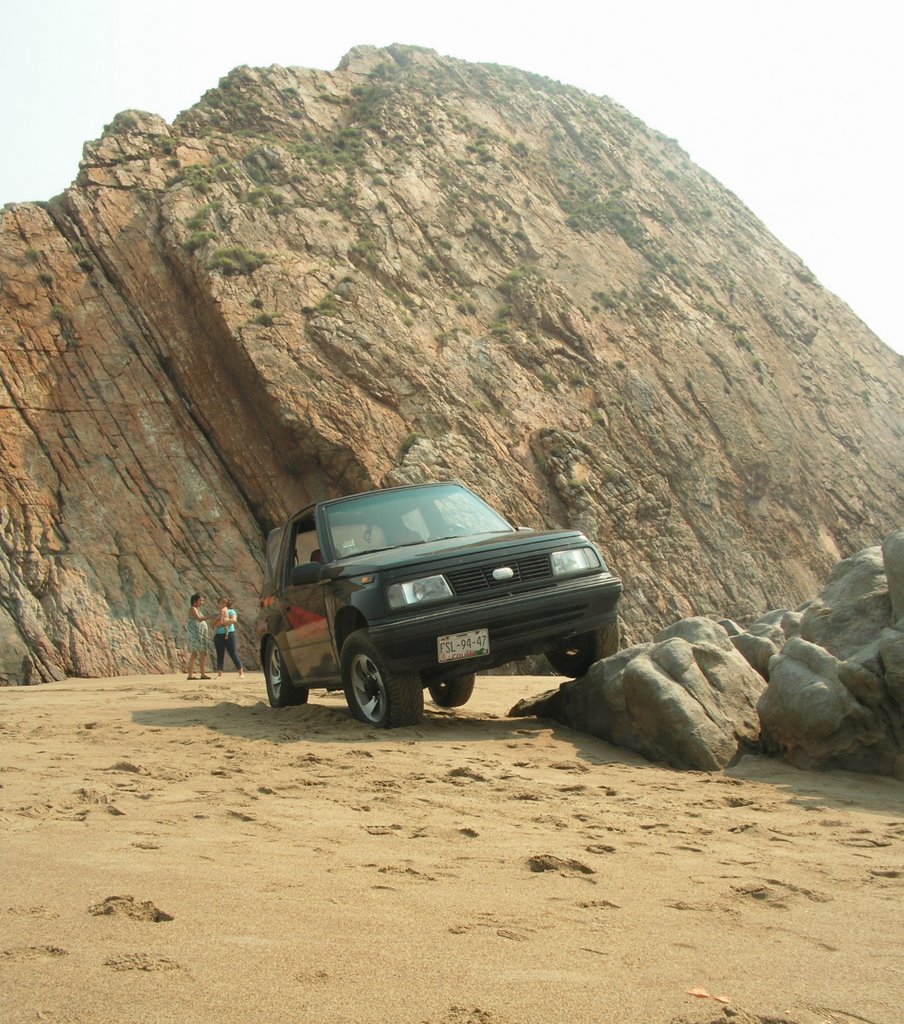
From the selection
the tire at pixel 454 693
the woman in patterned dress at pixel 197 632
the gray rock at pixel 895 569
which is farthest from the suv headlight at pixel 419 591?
the woman in patterned dress at pixel 197 632

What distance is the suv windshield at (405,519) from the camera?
27.9 feet

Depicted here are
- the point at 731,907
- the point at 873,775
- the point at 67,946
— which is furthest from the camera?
the point at 873,775

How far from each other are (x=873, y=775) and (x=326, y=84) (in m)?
33.8

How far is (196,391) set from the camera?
2416 centimetres

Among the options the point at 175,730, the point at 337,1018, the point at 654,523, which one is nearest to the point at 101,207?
the point at 654,523

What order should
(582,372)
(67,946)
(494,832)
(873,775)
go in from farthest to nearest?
1. (582,372)
2. (873,775)
3. (494,832)
4. (67,946)

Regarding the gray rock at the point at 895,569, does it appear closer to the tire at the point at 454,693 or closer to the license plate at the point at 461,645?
the license plate at the point at 461,645

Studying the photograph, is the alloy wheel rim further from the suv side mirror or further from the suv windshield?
→ the suv windshield

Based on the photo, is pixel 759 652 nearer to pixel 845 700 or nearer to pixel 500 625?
pixel 845 700

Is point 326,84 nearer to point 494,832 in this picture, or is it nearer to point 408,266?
point 408,266

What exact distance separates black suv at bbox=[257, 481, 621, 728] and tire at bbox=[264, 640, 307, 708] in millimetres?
503

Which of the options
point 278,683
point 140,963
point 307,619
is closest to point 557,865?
point 140,963

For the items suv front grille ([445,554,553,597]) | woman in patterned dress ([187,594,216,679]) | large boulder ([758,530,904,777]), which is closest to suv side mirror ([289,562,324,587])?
suv front grille ([445,554,553,597])

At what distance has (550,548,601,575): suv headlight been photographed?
7.83 metres
